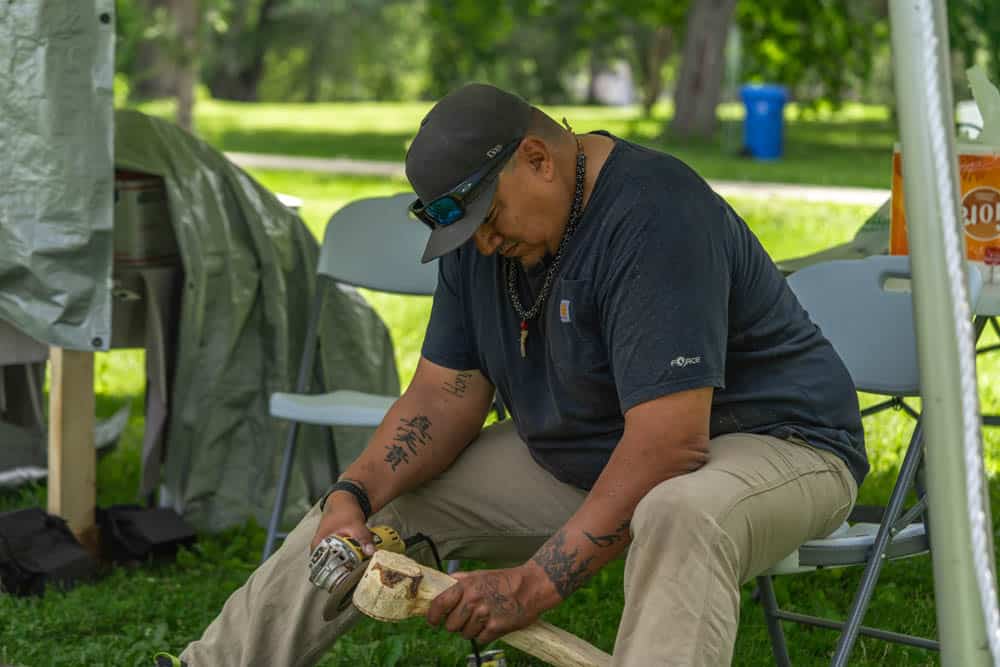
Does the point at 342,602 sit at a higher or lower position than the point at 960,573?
lower

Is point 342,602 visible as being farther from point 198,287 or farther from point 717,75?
point 717,75

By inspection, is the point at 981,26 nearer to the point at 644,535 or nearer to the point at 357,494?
the point at 357,494

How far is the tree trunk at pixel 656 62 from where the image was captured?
3039 centimetres

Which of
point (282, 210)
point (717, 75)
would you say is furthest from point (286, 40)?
point (282, 210)

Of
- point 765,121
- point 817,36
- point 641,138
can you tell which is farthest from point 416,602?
point 817,36

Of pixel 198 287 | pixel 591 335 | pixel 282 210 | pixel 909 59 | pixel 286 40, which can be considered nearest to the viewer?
pixel 909 59

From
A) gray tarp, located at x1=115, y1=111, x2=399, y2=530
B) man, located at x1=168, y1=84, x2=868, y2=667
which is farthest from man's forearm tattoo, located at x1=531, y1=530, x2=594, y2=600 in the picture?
gray tarp, located at x1=115, y1=111, x2=399, y2=530

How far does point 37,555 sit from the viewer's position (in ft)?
14.0

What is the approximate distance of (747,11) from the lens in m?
19.2

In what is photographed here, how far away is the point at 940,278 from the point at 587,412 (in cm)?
104

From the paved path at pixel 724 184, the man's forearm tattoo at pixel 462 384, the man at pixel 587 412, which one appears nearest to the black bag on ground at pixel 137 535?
the man at pixel 587 412

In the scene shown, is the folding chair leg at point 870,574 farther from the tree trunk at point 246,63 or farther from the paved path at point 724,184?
the tree trunk at point 246,63

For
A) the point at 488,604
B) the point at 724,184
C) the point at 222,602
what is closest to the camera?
the point at 488,604

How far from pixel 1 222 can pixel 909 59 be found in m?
2.97
